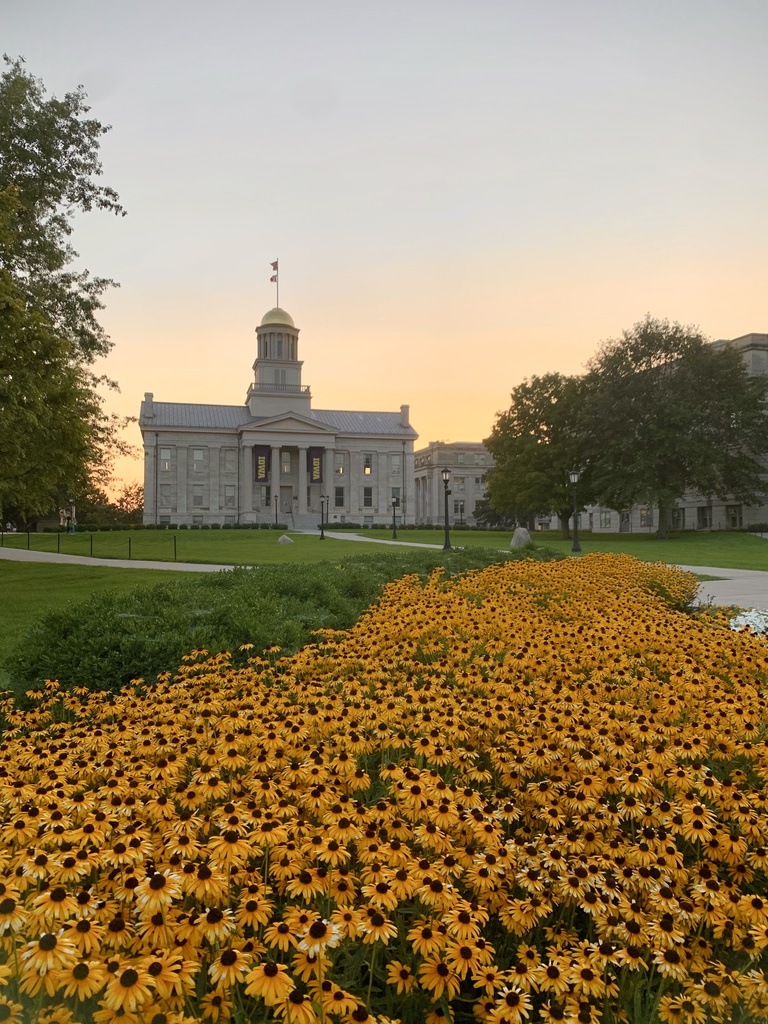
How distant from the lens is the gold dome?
97062mm

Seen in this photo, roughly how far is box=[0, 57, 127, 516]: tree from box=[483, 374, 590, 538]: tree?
1474 inches

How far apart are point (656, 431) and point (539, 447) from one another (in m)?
10.8

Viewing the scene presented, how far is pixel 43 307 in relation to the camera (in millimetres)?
24016

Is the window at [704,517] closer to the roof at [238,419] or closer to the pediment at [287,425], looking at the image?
the roof at [238,419]

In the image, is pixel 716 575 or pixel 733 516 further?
pixel 733 516

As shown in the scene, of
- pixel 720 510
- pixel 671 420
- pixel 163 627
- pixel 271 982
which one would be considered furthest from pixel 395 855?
pixel 720 510

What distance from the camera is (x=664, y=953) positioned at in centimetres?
236

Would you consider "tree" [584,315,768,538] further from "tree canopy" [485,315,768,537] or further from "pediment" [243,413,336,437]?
"pediment" [243,413,336,437]

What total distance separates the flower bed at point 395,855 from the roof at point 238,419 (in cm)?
8634

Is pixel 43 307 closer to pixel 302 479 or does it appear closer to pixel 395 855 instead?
pixel 395 855

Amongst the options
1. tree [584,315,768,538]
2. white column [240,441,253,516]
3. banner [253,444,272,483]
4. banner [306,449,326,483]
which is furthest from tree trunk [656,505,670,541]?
white column [240,441,253,516]

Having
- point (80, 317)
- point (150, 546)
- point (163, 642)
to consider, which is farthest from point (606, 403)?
point (163, 642)

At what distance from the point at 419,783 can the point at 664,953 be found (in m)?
1.25

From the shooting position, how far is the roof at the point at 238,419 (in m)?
89.4
